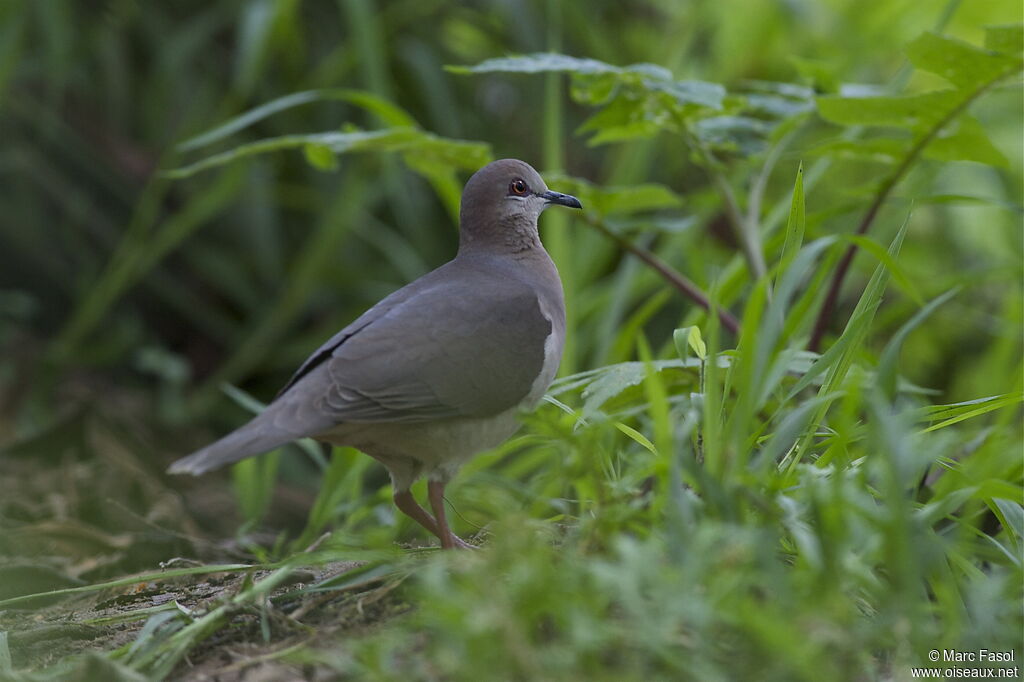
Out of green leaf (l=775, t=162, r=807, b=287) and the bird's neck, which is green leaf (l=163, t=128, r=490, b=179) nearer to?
the bird's neck

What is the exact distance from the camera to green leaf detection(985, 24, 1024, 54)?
2656 mm

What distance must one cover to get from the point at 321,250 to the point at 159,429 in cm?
108

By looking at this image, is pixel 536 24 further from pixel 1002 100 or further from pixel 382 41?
pixel 1002 100

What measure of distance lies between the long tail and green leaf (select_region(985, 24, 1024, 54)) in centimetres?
190

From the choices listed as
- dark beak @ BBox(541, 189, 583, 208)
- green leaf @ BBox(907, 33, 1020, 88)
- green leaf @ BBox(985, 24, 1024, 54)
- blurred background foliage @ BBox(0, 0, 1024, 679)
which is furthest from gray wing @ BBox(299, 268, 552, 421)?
blurred background foliage @ BBox(0, 0, 1024, 679)

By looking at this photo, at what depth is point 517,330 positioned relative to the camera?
8.38ft

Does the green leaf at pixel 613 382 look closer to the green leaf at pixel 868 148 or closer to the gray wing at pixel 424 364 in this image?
the gray wing at pixel 424 364

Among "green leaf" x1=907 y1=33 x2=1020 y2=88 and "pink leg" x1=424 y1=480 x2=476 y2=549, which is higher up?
"green leaf" x1=907 y1=33 x2=1020 y2=88

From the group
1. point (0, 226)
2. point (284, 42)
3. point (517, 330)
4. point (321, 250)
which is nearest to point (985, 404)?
point (517, 330)

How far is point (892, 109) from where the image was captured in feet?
9.46

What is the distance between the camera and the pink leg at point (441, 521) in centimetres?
244

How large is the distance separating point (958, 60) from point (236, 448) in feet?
6.41

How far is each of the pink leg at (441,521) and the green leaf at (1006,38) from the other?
169 cm

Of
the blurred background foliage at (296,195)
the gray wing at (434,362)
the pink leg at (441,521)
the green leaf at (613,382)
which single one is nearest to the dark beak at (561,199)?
the gray wing at (434,362)
